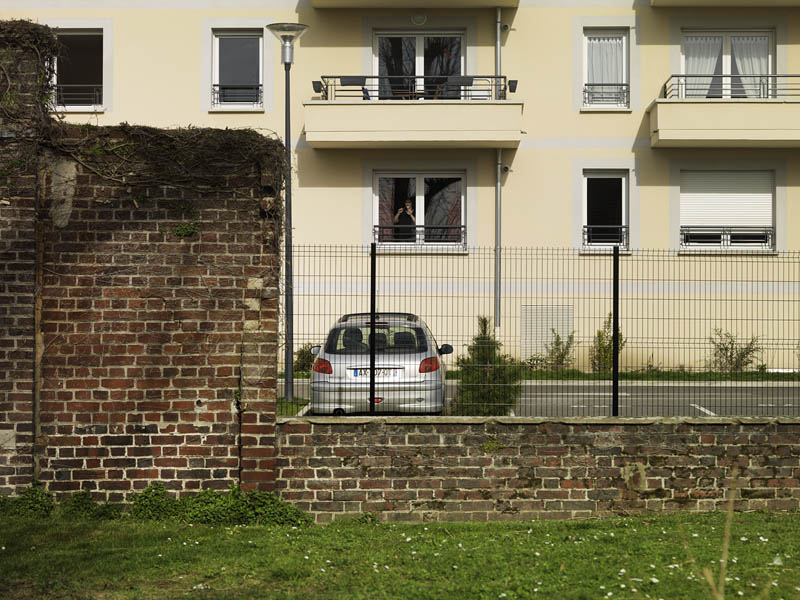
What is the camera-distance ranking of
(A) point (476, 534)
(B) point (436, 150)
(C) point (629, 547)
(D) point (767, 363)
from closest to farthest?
(C) point (629, 547), (A) point (476, 534), (D) point (767, 363), (B) point (436, 150)

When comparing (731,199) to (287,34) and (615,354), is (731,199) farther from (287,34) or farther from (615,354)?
(615,354)

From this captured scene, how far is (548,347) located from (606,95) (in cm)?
1251

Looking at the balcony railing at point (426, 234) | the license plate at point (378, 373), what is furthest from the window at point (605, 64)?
the license plate at point (378, 373)

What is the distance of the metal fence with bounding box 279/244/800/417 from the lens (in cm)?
861

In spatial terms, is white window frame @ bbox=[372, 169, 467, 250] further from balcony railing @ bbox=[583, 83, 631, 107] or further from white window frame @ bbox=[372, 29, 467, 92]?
balcony railing @ bbox=[583, 83, 631, 107]

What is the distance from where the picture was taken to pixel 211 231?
7.96 metres

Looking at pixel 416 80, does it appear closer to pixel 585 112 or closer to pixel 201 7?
pixel 585 112

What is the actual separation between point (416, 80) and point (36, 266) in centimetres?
1357

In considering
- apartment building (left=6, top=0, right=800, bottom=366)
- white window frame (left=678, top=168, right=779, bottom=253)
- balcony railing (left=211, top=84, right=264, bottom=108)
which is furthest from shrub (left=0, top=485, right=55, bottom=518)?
white window frame (left=678, top=168, right=779, bottom=253)

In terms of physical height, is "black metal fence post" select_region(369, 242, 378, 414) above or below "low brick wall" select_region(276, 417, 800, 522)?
above

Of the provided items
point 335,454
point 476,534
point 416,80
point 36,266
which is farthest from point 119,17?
point 476,534

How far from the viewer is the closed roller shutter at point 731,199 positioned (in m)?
19.7

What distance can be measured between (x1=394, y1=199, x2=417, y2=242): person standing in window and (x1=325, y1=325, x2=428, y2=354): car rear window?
35.0 feet

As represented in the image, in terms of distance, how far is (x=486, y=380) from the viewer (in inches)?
344
